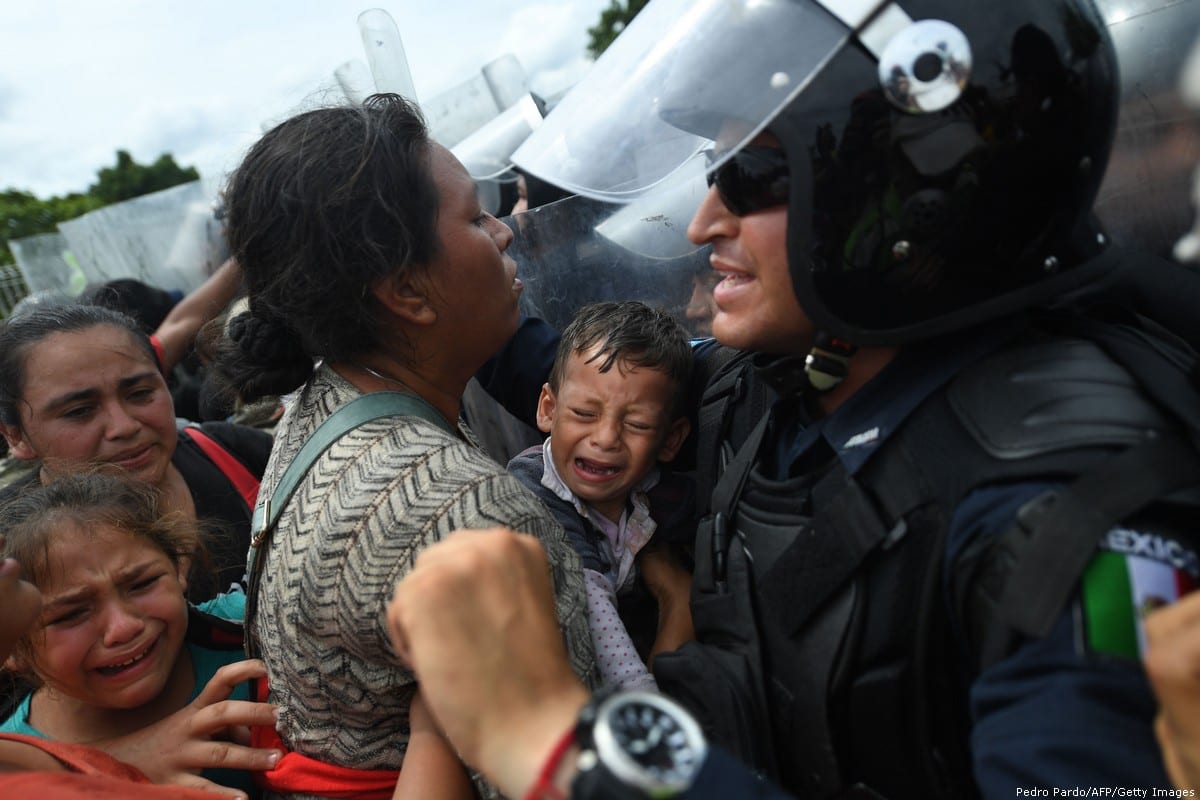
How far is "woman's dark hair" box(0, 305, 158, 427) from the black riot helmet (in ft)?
7.66

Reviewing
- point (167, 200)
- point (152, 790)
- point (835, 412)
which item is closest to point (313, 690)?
point (152, 790)

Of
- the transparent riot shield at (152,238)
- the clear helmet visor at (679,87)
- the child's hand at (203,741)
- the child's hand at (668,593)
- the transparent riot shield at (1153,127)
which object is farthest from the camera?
the transparent riot shield at (152,238)

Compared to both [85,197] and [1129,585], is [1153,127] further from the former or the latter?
[85,197]

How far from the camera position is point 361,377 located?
174 centimetres

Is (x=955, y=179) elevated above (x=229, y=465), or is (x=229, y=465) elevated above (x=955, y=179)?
(x=955, y=179)

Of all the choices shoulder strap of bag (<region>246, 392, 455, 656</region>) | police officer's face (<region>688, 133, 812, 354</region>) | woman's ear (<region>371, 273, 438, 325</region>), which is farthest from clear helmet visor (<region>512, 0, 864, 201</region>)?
shoulder strap of bag (<region>246, 392, 455, 656</region>)

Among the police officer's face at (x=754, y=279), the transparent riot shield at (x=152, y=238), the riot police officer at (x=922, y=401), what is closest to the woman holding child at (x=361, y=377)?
the riot police officer at (x=922, y=401)

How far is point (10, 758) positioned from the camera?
145 centimetres

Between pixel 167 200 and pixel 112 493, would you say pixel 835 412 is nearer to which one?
pixel 112 493

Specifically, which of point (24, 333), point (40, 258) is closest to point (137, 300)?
point (24, 333)

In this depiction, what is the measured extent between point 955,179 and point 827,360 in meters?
0.42

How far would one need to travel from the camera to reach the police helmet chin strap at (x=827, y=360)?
1.61 m

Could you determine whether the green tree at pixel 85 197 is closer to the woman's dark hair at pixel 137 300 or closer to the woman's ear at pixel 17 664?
the woman's dark hair at pixel 137 300

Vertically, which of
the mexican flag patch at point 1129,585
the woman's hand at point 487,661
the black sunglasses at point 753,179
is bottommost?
the mexican flag patch at point 1129,585
